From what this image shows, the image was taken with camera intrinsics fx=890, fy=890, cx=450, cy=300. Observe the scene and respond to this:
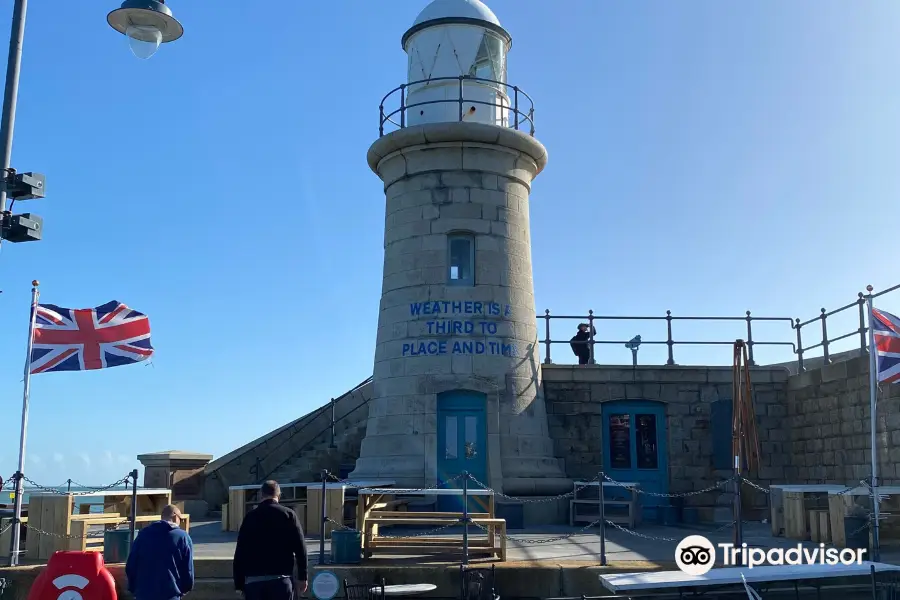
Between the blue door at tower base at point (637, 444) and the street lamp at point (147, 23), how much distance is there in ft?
41.4

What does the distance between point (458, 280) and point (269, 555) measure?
9.89 metres

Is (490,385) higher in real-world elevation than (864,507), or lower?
higher

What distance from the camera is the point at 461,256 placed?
55.8ft

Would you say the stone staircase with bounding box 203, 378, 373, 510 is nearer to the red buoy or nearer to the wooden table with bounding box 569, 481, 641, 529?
the wooden table with bounding box 569, 481, 641, 529

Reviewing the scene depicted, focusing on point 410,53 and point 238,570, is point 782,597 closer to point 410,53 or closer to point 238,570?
point 238,570

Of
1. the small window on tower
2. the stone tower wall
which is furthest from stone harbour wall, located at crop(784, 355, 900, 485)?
the small window on tower

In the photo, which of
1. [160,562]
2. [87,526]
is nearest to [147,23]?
[160,562]

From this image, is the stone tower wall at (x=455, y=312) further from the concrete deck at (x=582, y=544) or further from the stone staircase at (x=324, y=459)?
the concrete deck at (x=582, y=544)

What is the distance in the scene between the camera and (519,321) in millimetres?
16891

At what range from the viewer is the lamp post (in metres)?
8.12

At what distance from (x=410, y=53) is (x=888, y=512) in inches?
467

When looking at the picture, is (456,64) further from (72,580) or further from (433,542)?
(72,580)

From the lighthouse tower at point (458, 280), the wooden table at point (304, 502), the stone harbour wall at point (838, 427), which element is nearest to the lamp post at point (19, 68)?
the wooden table at point (304, 502)

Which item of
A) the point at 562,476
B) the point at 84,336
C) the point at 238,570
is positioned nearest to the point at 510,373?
the point at 562,476
